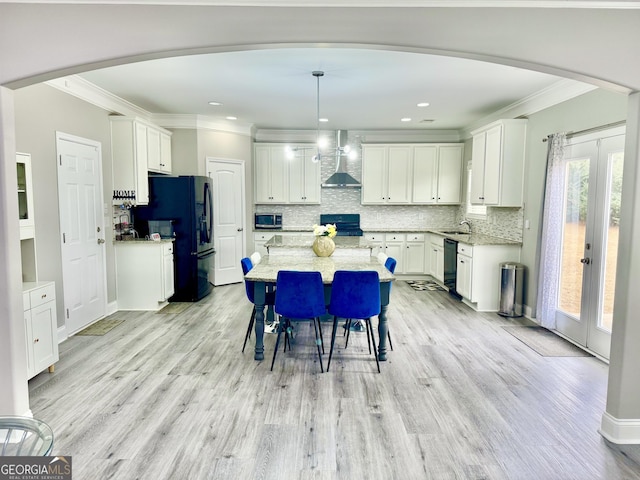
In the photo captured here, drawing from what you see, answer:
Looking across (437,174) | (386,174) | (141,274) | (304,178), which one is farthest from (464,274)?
(141,274)

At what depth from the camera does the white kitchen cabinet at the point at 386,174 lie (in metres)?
7.18

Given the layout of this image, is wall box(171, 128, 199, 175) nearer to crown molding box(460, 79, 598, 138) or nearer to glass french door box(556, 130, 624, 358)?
crown molding box(460, 79, 598, 138)

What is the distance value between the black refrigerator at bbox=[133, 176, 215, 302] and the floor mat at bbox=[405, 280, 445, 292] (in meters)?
3.51

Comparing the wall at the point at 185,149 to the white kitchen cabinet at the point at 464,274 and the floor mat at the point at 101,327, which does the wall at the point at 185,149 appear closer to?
the floor mat at the point at 101,327

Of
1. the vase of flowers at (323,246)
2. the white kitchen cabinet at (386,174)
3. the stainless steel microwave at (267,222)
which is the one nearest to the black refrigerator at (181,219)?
the stainless steel microwave at (267,222)

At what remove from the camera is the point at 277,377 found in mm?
3232

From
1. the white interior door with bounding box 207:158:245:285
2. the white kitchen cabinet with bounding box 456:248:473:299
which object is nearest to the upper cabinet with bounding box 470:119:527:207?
the white kitchen cabinet with bounding box 456:248:473:299

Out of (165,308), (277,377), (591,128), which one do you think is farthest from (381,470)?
(165,308)

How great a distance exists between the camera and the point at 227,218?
656cm

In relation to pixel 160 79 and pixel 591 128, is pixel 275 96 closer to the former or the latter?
pixel 160 79

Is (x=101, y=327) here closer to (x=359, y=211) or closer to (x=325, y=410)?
(x=325, y=410)

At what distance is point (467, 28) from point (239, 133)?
5.05 meters

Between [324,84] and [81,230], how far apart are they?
3.12m

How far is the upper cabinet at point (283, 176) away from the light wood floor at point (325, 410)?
3.57 meters
